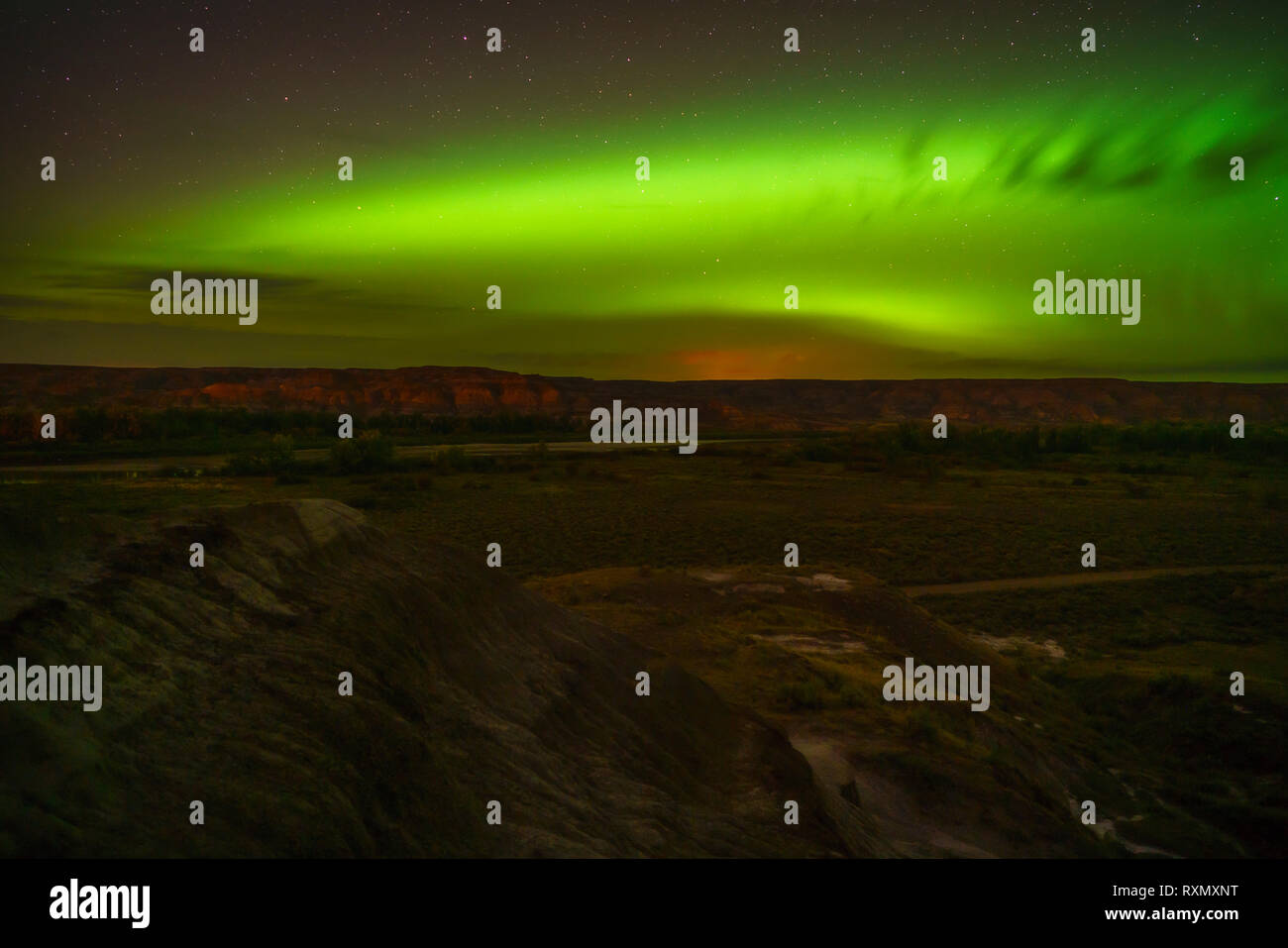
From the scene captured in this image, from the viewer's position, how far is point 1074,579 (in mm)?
34094

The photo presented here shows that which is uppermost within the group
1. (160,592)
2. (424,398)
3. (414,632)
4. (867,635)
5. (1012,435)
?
(424,398)

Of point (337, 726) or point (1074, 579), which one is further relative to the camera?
point (1074, 579)

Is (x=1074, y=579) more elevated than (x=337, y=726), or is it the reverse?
(x=337, y=726)

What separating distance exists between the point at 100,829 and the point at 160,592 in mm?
2429

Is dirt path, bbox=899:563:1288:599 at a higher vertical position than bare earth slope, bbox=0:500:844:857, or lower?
lower

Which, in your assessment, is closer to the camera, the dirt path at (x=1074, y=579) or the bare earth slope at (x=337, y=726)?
the bare earth slope at (x=337, y=726)

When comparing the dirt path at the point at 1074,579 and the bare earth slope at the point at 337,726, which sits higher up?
the bare earth slope at the point at 337,726

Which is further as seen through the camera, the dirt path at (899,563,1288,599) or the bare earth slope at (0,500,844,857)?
the dirt path at (899,563,1288,599)

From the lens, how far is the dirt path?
32.2 metres

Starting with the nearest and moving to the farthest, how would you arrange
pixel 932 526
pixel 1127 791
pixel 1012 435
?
pixel 1127 791, pixel 932 526, pixel 1012 435

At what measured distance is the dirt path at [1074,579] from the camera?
32197 millimetres

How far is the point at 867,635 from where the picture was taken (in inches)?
791

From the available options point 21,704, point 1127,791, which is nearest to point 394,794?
point 21,704
